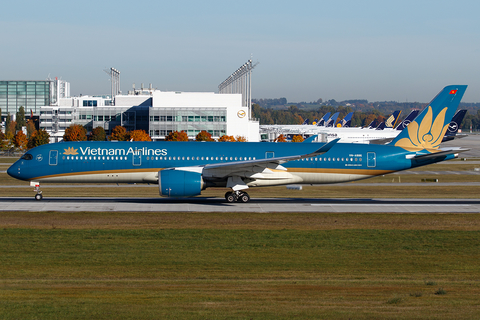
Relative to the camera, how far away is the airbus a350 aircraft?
3375cm

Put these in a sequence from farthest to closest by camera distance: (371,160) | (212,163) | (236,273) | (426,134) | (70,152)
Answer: (426,134), (371,160), (212,163), (70,152), (236,273)

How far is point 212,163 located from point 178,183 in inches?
155

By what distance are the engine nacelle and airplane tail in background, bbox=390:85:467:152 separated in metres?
16.5

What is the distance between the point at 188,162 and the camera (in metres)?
35.3

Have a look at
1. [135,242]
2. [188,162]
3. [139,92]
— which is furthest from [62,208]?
[139,92]

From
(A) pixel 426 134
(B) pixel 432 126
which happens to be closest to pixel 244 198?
(A) pixel 426 134

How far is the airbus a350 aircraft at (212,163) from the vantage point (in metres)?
33.8

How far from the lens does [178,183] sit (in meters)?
32.3

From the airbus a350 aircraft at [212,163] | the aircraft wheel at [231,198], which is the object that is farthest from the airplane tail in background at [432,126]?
the aircraft wheel at [231,198]

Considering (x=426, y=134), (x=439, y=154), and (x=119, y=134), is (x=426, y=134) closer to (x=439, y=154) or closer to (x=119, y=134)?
(x=439, y=154)

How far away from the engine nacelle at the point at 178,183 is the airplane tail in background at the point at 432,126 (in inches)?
651

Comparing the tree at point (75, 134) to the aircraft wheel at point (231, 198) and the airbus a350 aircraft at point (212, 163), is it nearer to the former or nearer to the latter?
the airbus a350 aircraft at point (212, 163)

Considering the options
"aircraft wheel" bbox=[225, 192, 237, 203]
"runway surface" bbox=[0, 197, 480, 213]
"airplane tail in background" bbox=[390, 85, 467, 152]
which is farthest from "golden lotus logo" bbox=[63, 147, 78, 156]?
"airplane tail in background" bbox=[390, 85, 467, 152]

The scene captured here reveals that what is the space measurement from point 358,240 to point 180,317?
42.4 ft
